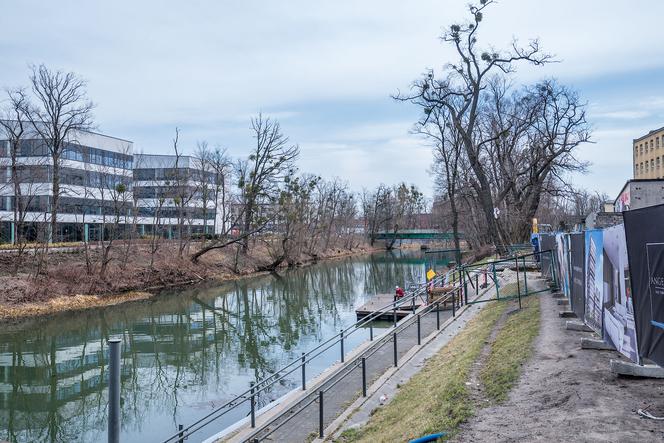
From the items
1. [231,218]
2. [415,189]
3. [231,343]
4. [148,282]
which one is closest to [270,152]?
[231,218]

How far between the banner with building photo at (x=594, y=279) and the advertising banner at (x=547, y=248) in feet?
23.3

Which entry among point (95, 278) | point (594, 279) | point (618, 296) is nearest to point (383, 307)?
point (594, 279)

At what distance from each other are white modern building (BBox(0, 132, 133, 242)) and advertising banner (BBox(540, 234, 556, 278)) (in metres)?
29.3

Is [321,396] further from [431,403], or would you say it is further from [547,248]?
[547,248]

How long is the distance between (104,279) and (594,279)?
34.2 m

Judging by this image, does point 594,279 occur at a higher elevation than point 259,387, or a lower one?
higher

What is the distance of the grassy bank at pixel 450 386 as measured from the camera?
7801 mm

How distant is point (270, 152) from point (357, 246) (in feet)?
155

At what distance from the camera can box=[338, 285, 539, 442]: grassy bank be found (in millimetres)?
7801

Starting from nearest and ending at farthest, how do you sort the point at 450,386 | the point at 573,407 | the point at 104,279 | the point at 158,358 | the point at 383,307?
the point at 573,407 < the point at 450,386 < the point at 158,358 < the point at 383,307 < the point at 104,279

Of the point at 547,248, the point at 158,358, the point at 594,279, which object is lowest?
the point at 158,358

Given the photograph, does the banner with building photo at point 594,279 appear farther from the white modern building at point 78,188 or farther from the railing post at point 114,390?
the white modern building at point 78,188

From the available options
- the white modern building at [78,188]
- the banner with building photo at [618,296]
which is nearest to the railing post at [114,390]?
the banner with building photo at [618,296]

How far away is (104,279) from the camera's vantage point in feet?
124
